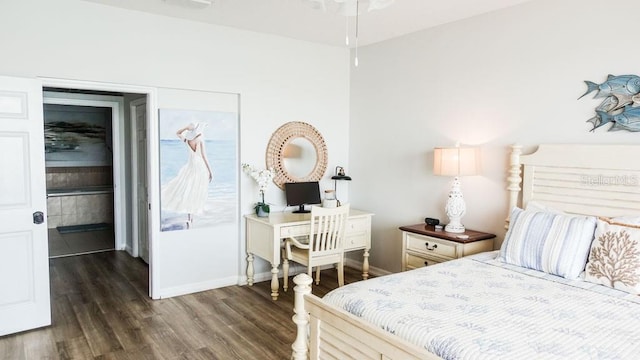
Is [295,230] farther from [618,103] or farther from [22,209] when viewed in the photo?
[618,103]

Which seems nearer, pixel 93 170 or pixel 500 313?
pixel 500 313

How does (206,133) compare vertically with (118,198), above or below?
above

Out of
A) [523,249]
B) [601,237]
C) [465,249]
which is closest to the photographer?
[601,237]

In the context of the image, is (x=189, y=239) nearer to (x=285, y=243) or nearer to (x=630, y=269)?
(x=285, y=243)

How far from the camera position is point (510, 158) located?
3623 mm

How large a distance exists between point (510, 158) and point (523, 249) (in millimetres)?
934

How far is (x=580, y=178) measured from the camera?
316cm

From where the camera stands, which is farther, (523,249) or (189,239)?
(189,239)

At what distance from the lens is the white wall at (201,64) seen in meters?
3.49

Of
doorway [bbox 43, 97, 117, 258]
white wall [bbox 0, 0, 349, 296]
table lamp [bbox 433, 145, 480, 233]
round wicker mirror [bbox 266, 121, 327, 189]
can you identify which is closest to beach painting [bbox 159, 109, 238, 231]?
white wall [bbox 0, 0, 349, 296]

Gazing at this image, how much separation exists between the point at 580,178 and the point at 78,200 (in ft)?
24.2

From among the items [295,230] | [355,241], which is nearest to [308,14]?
[295,230]

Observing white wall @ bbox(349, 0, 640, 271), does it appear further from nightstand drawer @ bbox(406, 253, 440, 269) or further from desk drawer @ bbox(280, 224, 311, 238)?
desk drawer @ bbox(280, 224, 311, 238)

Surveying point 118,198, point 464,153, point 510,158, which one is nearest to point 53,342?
point 118,198
